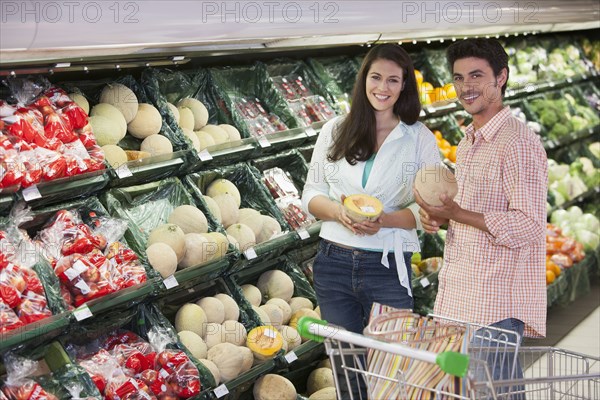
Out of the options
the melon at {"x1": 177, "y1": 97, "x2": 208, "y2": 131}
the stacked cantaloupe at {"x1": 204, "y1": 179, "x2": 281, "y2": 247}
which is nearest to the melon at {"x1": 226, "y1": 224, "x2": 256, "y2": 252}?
the stacked cantaloupe at {"x1": 204, "y1": 179, "x2": 281, "y2": 247}

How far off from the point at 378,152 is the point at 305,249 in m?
1.42

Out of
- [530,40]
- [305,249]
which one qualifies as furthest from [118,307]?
[530,40]

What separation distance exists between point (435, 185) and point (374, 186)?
0.37 metres

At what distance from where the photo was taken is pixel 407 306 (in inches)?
150

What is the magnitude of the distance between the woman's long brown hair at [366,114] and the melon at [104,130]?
928mm

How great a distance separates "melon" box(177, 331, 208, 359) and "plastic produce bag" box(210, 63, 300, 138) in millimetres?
1258

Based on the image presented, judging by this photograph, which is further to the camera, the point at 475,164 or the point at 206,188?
the point at 206,188

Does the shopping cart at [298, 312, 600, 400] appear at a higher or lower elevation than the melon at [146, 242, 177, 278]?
lower

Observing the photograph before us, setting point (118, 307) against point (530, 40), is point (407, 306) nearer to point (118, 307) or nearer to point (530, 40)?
point (118, 307)

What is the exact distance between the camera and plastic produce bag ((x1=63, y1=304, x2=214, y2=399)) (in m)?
3.59

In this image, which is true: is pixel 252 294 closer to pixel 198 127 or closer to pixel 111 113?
pixel 198 127

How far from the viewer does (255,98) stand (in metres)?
5.20

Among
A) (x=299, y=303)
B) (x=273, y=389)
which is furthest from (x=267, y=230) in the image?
(x=273, y=389)

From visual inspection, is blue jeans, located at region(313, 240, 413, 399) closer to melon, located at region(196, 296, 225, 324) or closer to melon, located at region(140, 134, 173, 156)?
melon, located at region(196, 296, 225, 324)
